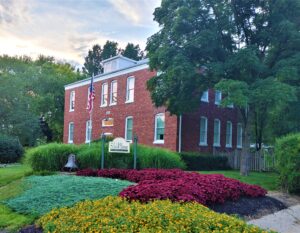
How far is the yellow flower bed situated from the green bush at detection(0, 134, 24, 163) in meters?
19.4

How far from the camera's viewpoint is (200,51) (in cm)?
1783

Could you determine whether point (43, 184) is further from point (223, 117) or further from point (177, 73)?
point (223, 117)

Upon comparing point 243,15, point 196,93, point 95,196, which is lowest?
point 95,196

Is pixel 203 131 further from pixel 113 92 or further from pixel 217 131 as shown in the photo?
pixel 113 92

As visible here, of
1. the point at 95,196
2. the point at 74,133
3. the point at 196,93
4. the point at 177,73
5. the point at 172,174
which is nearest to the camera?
the point at 95,196

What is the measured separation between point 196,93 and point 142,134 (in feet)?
26.6

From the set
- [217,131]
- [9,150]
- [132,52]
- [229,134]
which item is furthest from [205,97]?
[132,52]

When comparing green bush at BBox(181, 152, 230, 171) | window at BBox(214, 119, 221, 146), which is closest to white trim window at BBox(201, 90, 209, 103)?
window at BBox(214, 119, 221, 146)

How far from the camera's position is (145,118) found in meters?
26.9

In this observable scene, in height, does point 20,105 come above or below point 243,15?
below

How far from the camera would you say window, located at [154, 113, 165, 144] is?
2564 cm

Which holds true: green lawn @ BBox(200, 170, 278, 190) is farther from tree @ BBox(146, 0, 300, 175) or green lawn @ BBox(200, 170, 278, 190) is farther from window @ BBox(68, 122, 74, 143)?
window @ BBox(68, 122, 74, 143)

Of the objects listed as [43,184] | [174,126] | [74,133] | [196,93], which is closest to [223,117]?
[174,126]

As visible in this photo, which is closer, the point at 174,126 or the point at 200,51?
the point at 200,51
